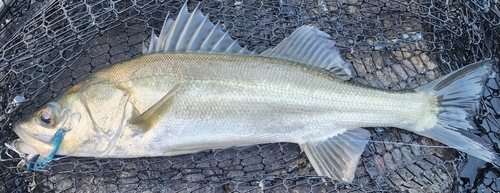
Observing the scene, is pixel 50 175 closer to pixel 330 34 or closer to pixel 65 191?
pixel 65 191

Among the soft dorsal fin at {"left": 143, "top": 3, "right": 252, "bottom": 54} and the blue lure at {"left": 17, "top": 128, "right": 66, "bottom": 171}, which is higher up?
the soft dorsal fin at {"left": 143, "top": 3, "right": 252, "bottom": 54}

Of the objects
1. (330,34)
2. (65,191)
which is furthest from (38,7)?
(330,34)

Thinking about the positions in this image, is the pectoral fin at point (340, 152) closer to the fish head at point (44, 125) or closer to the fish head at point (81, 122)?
the fish head at point (81, 122)

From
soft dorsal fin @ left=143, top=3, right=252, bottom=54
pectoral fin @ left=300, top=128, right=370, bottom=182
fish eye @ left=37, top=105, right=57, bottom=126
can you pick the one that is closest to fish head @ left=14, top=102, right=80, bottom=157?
fish eye @ left=37, top=105, right=57, bottom=126

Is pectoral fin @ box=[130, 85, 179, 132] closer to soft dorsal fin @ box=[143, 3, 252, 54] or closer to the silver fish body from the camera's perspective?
the silver fish body

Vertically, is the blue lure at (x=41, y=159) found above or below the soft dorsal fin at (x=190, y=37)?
below

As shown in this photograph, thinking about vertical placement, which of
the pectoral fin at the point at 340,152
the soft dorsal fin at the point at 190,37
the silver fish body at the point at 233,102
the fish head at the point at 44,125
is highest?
the soft dorsal fin at the point at 190,37

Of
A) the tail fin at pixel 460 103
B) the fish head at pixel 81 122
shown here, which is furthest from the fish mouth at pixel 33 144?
the tail fin at pixel 460 103
